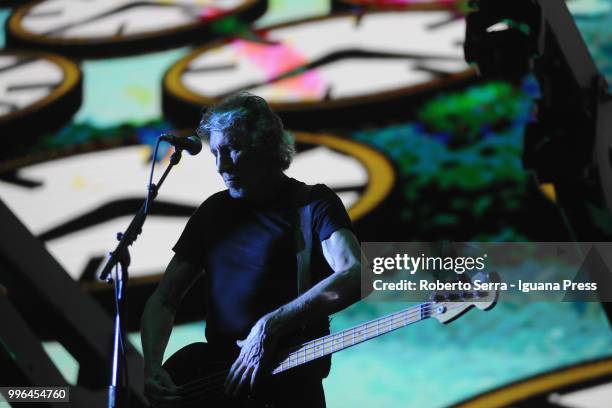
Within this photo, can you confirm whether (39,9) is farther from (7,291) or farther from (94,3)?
(7,291)

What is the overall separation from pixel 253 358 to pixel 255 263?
0.21 meters

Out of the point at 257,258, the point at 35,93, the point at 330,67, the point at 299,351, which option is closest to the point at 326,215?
the point at 257,258

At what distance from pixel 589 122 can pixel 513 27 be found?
275 millimetres

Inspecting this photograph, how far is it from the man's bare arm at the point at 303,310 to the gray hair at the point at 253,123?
0.25m

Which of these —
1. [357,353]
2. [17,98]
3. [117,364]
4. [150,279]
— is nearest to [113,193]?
[150,279]

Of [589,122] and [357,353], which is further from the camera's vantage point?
[357,353]

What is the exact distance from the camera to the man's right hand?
2227mm

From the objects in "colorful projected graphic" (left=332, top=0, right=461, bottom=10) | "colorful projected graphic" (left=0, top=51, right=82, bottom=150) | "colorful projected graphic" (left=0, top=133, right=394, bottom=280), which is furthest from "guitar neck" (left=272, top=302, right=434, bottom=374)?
"colorful projected graphic" (left=332, top=0, right=461, bottom=10)

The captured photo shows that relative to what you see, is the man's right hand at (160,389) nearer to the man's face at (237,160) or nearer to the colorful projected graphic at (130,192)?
the man's face at (237,160)

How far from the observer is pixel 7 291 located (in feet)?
10.5

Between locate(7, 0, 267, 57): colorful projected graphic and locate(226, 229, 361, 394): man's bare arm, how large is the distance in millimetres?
2517

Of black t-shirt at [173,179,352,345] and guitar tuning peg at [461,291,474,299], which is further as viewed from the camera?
black t-shirt at [173,179,352,345]

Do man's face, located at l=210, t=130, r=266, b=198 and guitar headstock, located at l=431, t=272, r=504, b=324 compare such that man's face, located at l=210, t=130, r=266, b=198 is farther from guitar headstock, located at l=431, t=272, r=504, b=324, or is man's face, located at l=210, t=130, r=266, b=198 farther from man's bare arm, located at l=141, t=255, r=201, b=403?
guitar headstock, located at l=431, t=272, r=504, b=324

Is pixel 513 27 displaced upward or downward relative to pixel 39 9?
upward
